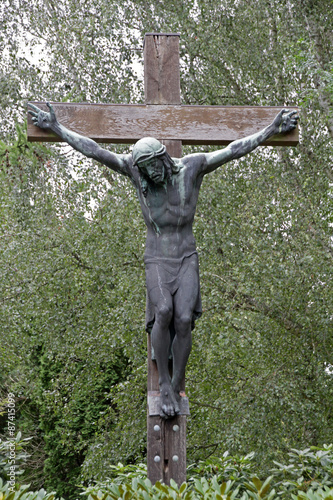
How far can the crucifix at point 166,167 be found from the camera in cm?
407

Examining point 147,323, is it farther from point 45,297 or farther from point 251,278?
point 45,297

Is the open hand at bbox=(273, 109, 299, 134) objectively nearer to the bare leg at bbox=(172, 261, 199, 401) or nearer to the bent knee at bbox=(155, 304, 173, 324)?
the bare leg at bbox=(172, 261, 199, 401)

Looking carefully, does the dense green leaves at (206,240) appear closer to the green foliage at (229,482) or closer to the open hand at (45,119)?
the green foliage at (229,482)

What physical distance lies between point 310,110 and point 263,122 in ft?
19.1

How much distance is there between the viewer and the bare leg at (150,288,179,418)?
402 cm

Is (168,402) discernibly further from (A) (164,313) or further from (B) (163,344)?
(A) (164,313)

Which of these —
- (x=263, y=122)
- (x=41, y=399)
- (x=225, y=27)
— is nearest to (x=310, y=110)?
(x=225, y=27)

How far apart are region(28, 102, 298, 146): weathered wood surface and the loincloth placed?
883 mm

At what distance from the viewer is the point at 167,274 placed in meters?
4.09

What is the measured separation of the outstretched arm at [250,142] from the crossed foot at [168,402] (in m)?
1.32

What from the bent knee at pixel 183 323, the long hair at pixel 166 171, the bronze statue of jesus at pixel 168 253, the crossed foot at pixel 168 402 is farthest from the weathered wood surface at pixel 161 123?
the crossed foot at pixel 168 402

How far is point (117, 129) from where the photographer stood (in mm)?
4582

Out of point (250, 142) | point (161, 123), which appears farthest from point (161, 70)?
point (250, 142)

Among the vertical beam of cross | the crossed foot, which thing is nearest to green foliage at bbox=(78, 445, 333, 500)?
the vertical beam of cross
